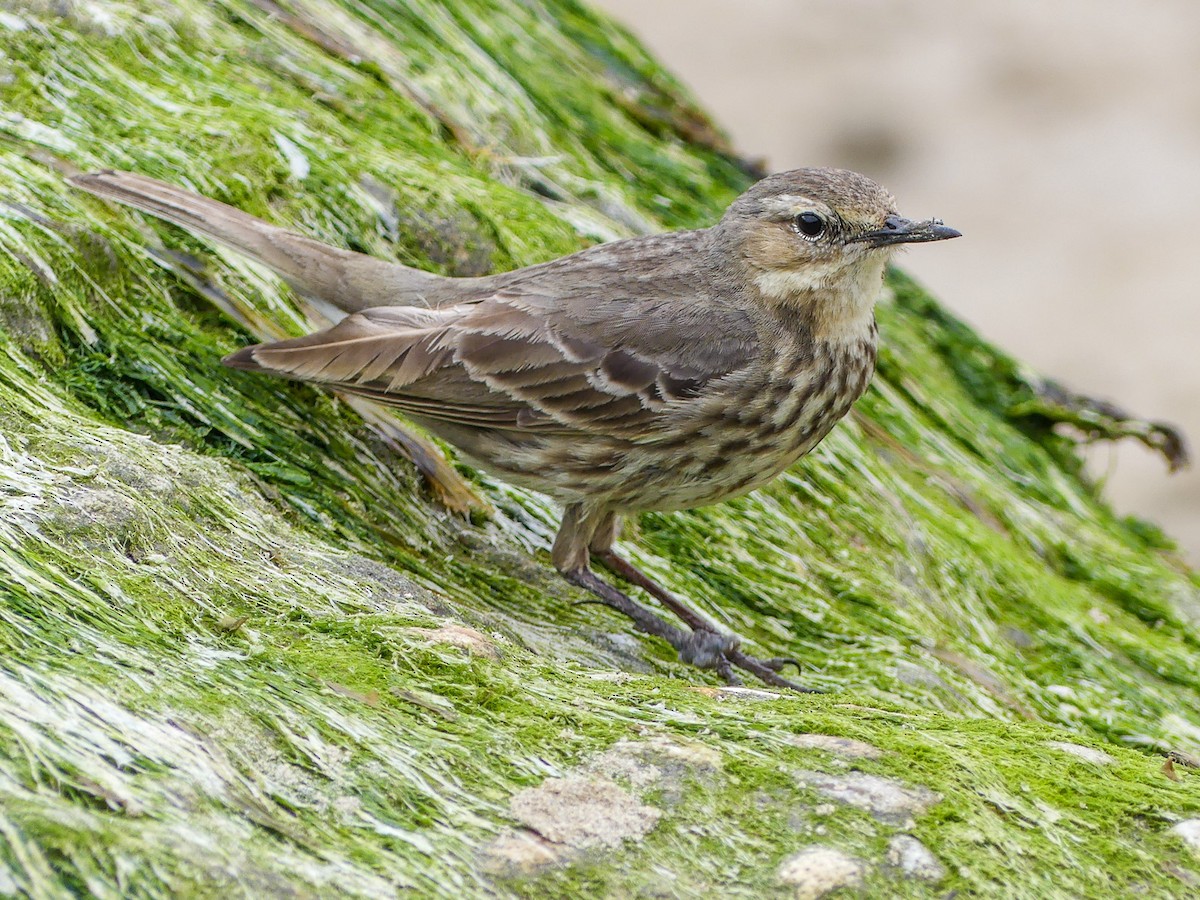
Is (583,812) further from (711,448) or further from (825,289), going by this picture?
(825,289)

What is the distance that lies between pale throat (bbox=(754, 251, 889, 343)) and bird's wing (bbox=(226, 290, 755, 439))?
0.24 metres

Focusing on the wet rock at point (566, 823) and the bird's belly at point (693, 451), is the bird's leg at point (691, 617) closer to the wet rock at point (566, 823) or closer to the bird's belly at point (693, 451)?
the bird's belly at point (693, 451)

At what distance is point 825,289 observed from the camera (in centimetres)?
551

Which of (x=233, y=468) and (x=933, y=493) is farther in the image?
(x=933, y=493)

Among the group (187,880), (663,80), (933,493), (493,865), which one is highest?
(663,80)

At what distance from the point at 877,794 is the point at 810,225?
279cm

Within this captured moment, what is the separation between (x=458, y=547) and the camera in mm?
5258

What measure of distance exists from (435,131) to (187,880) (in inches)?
197

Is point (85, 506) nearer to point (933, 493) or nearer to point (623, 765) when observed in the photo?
point (623, 765)

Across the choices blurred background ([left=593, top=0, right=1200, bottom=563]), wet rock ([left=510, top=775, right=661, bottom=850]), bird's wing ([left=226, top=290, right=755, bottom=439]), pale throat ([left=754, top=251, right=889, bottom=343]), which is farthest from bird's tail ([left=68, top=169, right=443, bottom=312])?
blurred background ([left=593, top=0, right=1200, bottom=563])

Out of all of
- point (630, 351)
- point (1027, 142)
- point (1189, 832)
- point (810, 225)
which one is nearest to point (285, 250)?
point (630, 351)

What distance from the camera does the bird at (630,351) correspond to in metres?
5.28

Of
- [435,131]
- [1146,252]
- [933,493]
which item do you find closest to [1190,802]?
[933,493]

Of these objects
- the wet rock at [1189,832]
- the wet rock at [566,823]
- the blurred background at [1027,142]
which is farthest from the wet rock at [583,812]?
the blurred background at [1027,142]
